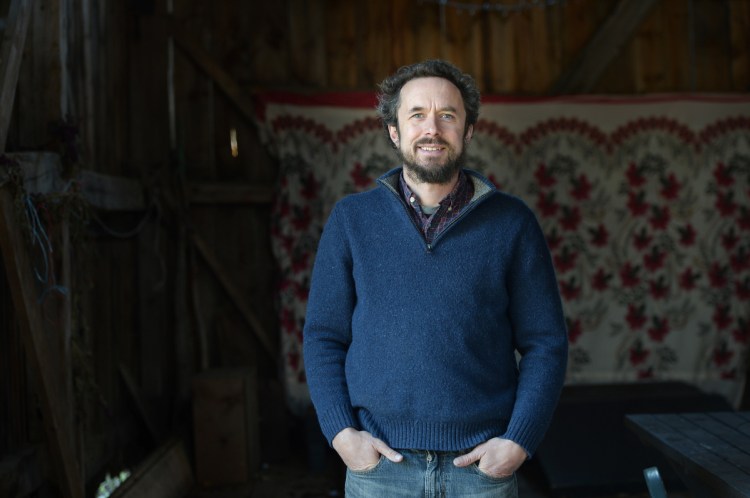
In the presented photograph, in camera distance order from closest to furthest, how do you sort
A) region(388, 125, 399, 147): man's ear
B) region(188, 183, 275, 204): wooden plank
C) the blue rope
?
region(388, 125, 399, 147): man's ear, the blue rope, region(188, 183, 275, 204): wooden plank

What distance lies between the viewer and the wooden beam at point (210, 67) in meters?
4.09

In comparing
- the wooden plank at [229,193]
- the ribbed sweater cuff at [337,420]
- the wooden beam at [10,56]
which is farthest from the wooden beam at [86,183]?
the ribbed sweater cuff at [337,420]

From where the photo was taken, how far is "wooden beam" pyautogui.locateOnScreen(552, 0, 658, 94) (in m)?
4.27

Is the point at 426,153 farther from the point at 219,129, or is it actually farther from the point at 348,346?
the point at 219,129

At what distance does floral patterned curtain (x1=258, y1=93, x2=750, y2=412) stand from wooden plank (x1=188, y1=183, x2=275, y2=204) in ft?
4.34

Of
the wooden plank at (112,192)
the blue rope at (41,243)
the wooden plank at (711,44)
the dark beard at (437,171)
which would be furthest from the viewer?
the wooden plank at (711,44)

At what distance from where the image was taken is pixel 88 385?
9.06 feet

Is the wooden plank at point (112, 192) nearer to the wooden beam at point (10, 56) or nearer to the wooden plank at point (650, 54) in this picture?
the wooden beam at point (10, 56)

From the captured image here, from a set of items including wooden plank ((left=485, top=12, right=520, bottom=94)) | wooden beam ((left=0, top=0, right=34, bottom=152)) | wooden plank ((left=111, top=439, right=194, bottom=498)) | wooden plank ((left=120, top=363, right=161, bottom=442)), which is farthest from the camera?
wooden plank ((left=485, top=12, right=520, bottom=94))

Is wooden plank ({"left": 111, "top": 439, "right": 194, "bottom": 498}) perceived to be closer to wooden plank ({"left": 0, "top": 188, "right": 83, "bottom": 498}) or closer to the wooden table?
wooden plank ({"left": 0, "top": 188, "right": 83, "bottom": 498})

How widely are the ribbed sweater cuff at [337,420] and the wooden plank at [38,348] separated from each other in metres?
1.16

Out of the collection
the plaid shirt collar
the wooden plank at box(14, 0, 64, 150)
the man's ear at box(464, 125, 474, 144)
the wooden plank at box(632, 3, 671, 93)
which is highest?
the wooden plank at box(632, 3, 671, 93)

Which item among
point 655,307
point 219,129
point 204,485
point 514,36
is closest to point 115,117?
point 219,129

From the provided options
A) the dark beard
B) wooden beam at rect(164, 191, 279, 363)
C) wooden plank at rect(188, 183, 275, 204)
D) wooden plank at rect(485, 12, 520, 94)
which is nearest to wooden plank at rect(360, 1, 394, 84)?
wooden plank at rect(485, 12, 520, 94)
